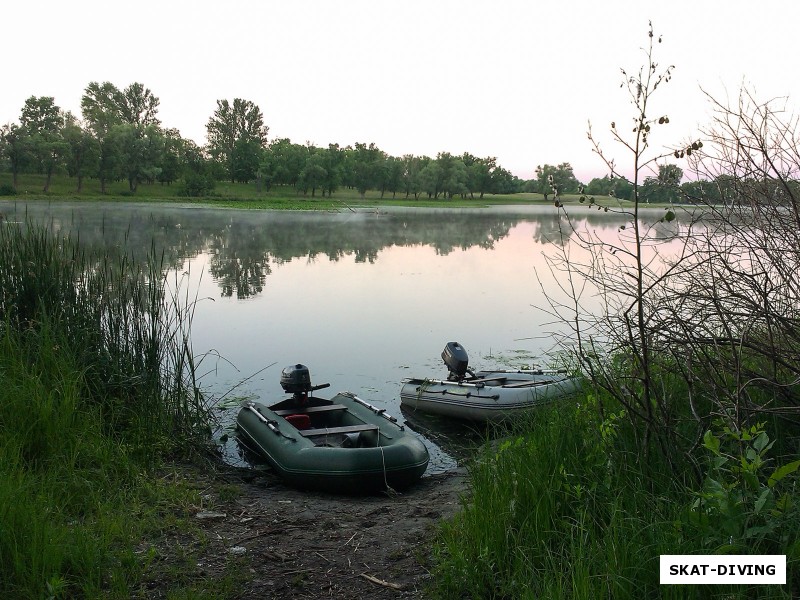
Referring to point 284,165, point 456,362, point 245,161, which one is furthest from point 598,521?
point 245,161

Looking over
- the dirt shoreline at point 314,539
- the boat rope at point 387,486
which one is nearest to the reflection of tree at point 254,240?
the boat rope at point 387,486

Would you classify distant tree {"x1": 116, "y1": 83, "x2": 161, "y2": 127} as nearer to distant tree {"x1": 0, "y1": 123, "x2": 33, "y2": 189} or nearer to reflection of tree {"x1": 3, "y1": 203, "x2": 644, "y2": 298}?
distant tree {"x1": 0, "y1": 123, "x2": 33, "y2": 189}

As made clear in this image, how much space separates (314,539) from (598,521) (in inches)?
66.3

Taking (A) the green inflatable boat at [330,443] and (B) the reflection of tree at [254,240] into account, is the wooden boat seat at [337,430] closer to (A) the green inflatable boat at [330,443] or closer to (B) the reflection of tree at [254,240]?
(A) the green inflatable boat at [330,443]

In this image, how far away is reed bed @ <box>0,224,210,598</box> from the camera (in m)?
2.98

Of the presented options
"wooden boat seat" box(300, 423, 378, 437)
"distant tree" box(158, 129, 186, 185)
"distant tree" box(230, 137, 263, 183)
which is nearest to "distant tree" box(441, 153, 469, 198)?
"distant tree" box(230, 137, 263, 183)

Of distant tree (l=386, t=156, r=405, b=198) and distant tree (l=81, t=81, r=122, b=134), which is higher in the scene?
distant tree (l=81, t=81, r=122, b=134)

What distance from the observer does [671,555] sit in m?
2.40

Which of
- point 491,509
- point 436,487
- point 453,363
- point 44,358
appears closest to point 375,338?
point 453,363

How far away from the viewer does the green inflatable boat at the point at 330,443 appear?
523cm

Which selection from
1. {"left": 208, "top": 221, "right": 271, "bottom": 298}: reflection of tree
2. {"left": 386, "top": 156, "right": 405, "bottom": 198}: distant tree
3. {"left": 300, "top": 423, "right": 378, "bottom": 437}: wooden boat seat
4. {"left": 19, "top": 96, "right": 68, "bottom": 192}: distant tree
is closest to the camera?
{"left": 300, "top": 423, "right": 378, "bottom": 437}: wooden boat seat

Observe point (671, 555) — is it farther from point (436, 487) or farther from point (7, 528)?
point (436, 487)

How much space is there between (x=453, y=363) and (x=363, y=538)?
3.88m

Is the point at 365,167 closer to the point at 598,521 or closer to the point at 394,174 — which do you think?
the point at 394,174
